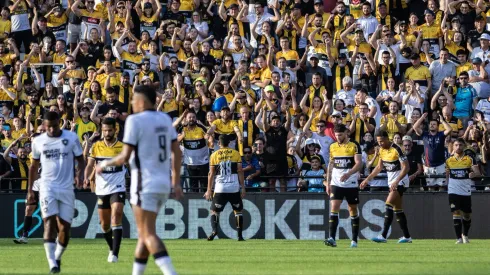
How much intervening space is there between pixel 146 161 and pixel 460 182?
13.0 m

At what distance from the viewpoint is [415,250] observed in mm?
21359

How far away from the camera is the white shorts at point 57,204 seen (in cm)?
1552

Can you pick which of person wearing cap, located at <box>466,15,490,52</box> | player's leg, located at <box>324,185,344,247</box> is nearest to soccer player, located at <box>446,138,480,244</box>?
player's leg, located at <box>324,185,344,247</box>

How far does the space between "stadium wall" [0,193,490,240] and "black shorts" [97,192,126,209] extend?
8.80 meters

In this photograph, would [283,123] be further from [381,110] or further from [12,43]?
[12,43]

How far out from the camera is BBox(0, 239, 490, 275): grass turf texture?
1631cm

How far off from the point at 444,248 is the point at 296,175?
18.7 feet

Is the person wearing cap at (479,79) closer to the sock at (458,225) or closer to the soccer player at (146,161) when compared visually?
the sock at (458,225)

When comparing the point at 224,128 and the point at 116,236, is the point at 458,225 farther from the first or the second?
the point at 116,236

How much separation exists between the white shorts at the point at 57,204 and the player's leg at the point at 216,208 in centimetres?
966

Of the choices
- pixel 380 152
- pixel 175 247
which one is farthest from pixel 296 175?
pixel 175 247

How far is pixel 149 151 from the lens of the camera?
12.5 meters

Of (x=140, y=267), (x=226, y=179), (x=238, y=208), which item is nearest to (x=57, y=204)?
(x=140, y=267)

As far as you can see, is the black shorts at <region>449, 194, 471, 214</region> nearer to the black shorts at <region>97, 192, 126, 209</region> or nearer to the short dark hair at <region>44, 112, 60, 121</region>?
the black shorts at <region>97, 192, 126, 209</region>
